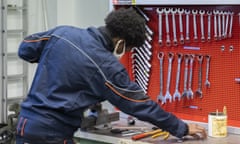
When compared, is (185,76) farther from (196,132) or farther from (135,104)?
(135,104)

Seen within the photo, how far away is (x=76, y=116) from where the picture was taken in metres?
2.02

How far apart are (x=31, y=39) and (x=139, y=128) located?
783mm

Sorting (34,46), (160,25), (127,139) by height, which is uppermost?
(160,25)

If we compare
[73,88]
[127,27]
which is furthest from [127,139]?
[127,27]

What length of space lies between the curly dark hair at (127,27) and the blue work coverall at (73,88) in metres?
0.04

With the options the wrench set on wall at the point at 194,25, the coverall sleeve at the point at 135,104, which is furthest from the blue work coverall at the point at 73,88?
the wrench set on wall at the point at 194,25

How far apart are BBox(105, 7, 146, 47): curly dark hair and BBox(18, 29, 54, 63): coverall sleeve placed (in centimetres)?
29

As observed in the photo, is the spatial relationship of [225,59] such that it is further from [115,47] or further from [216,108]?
[115,47]

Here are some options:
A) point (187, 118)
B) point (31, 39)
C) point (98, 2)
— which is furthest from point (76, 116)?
point (98, 2)

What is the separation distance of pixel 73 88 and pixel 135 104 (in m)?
0.27

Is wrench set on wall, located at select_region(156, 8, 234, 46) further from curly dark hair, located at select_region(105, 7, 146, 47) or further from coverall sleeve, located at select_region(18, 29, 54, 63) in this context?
coverall sleeve, located at select_region(18, 29, 54, 63)

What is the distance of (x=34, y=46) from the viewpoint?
6.92 feet

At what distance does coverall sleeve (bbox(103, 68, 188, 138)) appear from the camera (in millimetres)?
1920

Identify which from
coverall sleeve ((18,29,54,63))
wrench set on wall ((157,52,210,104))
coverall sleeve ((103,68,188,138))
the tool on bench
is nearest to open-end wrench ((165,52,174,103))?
wrench set on wall ((157,52,210,104))
